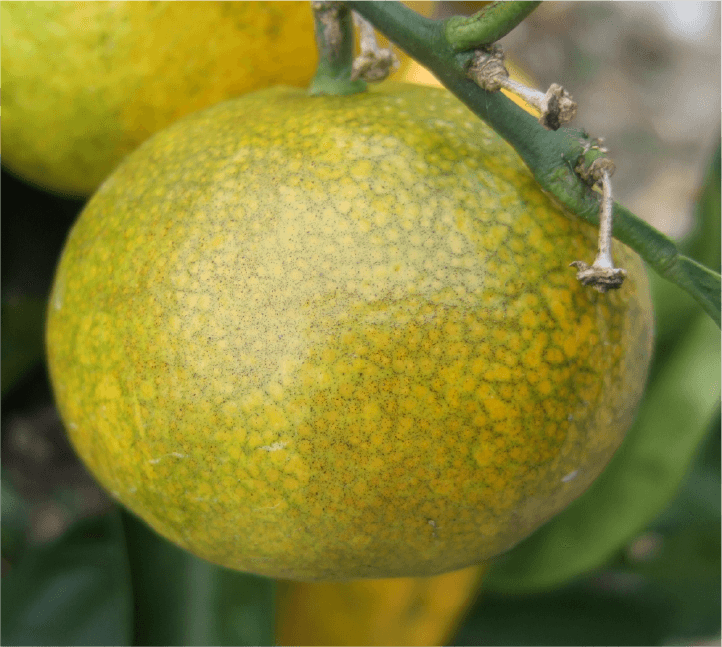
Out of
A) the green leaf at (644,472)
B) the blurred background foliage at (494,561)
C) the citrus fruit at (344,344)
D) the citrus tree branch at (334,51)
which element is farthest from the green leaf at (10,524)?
the green leaf at (644,472)

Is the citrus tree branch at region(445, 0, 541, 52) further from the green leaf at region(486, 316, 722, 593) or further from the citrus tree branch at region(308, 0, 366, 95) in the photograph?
the green leaf at region(486, 316, 722, 593)

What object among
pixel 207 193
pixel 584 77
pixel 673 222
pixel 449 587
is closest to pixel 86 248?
pixel 207 193

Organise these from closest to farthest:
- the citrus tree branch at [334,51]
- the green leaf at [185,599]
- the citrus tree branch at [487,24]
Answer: the citrus tree branch at [487,24] < the citrus tree branch at [334,51] < the green leaf at [185,599]

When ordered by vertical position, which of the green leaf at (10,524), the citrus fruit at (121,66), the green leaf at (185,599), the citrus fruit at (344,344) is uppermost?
the citrus fruit at (121,66)

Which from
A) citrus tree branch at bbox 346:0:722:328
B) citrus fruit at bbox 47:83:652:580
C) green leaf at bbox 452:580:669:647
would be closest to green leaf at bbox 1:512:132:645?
citrus fruit at bbox 47:83:652:580

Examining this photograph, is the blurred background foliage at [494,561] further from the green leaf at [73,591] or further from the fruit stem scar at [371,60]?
the fruit stem scar at [371,60]

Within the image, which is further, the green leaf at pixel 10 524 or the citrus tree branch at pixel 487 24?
the green leaf at pixel 10 524
